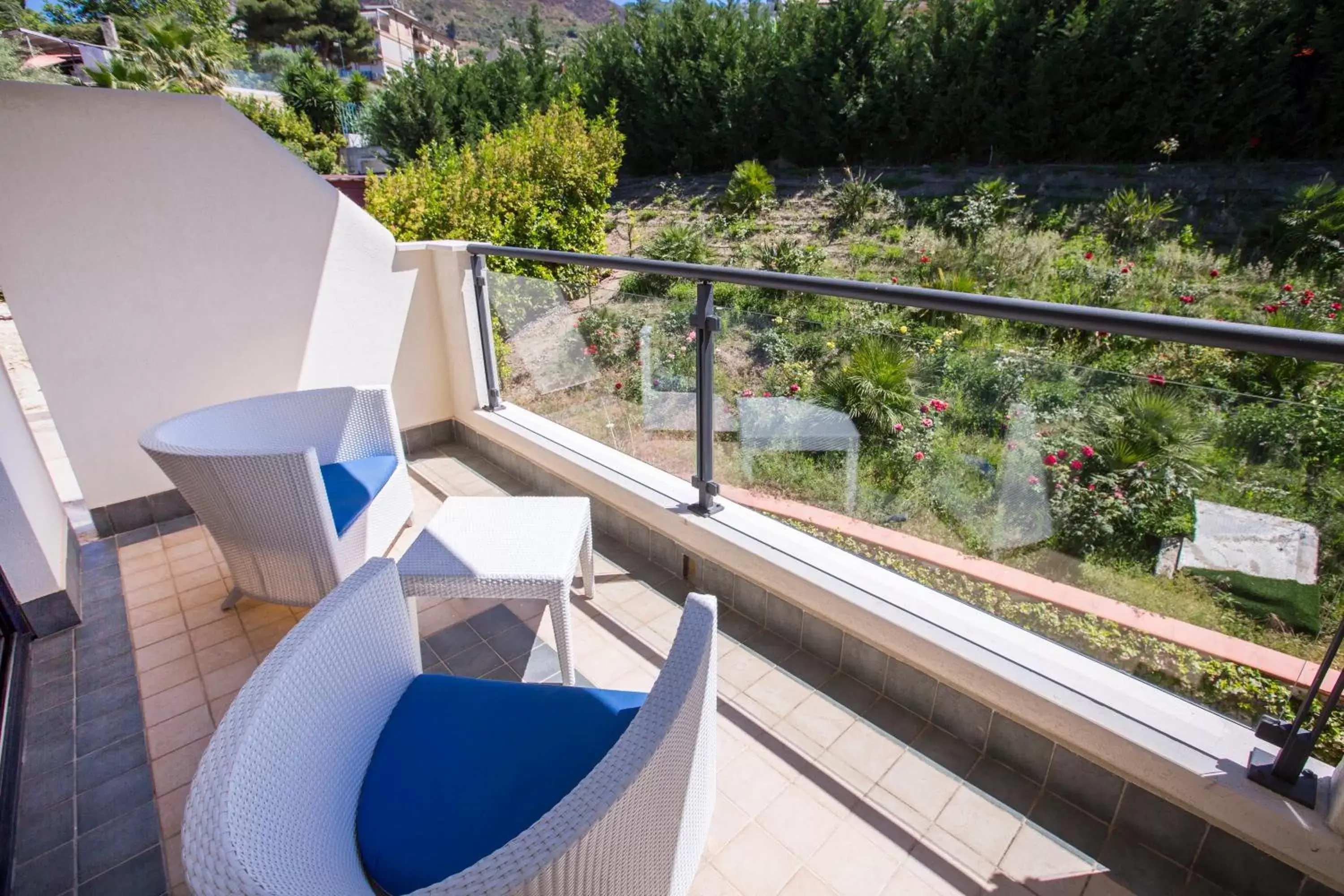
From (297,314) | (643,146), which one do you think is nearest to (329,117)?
(643,146)

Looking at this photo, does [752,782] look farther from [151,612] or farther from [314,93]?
[314,93]

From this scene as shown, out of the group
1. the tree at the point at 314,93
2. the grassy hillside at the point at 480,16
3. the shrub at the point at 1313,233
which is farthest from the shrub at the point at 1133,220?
the grassy hillside at the point at 480,16

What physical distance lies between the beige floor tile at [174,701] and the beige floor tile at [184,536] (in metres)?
1.14

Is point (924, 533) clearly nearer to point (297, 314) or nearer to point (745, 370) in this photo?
point (745, 370)

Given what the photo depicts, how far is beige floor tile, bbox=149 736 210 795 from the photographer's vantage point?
1768 millimetres

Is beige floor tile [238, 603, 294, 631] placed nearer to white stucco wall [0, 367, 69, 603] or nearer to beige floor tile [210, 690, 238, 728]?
beige floor tile [210, 690, 238, 728]

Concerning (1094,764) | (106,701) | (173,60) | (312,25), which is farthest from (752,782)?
(312,25)

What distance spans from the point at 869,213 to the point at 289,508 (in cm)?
1101

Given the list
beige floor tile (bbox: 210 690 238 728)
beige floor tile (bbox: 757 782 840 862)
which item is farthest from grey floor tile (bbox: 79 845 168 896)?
beige floor tile (bbox: 757 782 840 862)

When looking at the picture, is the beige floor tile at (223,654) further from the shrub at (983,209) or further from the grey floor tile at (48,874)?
the shrub at (983,209)

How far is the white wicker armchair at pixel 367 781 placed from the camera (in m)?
0.72

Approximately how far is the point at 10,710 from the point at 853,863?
2512 millimetres

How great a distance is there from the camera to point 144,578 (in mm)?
2754

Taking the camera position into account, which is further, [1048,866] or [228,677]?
[228,677]
